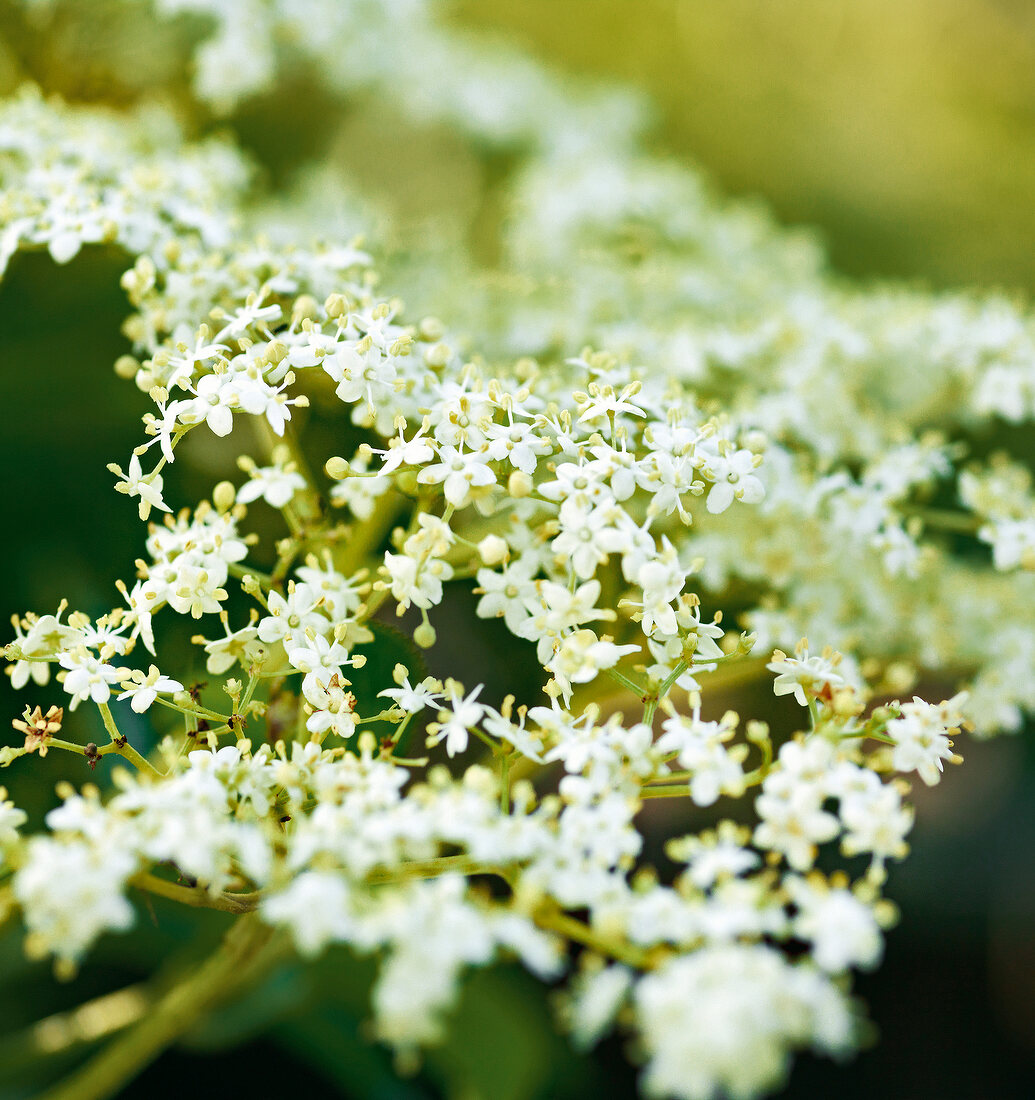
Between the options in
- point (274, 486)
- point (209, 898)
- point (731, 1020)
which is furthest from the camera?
point (274, 486)

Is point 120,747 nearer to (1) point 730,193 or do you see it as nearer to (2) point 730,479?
(2) point 730,479

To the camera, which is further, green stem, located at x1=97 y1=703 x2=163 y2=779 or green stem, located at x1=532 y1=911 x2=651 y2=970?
green stem, located at x1=97 y1=703 x2=163 y2=779

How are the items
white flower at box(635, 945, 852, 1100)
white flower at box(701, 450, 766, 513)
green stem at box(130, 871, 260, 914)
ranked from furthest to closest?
white flower at box(701, 450, 766, 513)
green stem at box(130, 871, 260, 914)
white flower at box(635, 945, 852, 1100)

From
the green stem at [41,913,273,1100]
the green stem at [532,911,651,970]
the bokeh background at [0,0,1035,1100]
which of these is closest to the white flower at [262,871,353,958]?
the green stem at [532,911,651,970]

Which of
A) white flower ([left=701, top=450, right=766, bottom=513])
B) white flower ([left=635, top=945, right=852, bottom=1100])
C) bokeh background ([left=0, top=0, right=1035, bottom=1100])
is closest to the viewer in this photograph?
white flower ([left=635, top=945, right=852, bottom=1100])

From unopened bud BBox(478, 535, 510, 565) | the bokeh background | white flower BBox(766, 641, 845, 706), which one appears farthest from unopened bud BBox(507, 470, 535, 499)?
the bokeh background

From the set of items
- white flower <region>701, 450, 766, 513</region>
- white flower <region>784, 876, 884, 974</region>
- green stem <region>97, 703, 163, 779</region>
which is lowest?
white flower <region>784, 876, 884, 974</region>

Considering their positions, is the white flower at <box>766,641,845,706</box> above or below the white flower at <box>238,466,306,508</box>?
below

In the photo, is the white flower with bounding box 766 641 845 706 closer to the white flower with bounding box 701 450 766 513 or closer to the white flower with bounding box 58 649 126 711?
the white flower with bounding box 701 450 766 513

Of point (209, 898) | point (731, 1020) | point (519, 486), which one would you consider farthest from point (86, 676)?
point (731, 1020)
